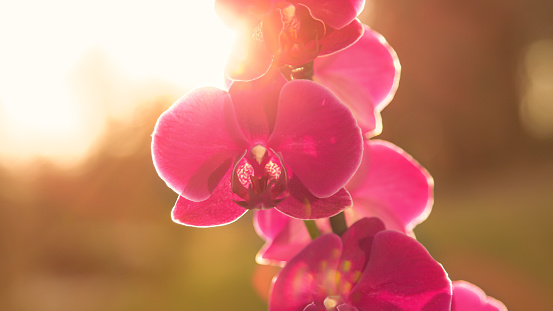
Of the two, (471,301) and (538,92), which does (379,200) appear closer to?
(471,301)

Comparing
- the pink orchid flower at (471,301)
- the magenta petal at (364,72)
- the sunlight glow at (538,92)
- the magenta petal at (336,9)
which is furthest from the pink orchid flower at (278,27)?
the sunlight glow at (538,92)

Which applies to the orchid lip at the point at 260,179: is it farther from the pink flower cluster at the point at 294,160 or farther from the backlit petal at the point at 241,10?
the backlit petal at the point at 241,10

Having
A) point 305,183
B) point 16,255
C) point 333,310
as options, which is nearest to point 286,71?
point 305,183

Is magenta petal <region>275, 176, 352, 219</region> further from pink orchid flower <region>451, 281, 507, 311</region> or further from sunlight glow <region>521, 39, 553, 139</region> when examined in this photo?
sunlight glow <region>521, 39, 553, 139</region>

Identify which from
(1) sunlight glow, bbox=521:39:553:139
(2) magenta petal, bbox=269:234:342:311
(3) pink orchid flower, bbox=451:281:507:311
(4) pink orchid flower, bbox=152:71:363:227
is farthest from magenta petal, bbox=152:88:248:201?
(1) sunlight glow, bbox=521:39:553:139

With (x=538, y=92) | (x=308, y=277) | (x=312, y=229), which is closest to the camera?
(x=308, y=277)

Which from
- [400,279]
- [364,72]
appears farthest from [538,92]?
[400,279]

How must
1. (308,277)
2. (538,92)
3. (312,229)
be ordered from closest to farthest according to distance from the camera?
(308,277)
(312,229)
(538,92)

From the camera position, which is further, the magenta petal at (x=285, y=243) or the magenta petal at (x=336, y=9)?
the magenta petal at (x=285, y=243)

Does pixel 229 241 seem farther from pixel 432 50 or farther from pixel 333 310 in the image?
pixel 333 310

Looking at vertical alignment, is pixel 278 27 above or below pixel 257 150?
above
